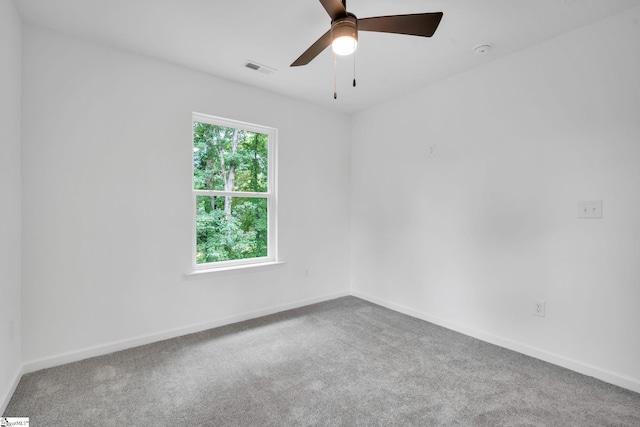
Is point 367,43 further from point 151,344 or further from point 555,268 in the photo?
point 151,344

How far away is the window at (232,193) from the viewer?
10.3 ft

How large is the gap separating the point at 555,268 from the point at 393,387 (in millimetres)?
1549

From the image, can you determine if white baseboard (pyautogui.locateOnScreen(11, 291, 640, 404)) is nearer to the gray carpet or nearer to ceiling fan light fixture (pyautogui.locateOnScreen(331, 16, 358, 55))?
the gray carpet

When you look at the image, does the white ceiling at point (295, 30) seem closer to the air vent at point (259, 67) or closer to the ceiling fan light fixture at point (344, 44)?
the air vent at point (259, 67)

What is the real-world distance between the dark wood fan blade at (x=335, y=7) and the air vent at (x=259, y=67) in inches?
53.0

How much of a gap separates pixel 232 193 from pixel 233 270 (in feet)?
2.60

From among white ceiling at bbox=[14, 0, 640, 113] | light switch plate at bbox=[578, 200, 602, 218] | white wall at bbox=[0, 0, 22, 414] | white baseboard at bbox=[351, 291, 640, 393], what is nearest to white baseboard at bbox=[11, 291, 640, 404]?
white baseboard at bbox=[351, 291, 640, 393]

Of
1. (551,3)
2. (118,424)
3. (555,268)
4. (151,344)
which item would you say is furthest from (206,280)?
(551,3)

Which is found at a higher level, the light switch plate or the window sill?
the light switch plate

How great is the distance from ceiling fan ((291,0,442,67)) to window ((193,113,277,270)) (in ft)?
6.01

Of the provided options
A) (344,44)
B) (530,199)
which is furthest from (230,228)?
(530,199)

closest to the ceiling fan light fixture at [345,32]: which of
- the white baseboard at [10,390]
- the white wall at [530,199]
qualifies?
the white wall at [530,199]

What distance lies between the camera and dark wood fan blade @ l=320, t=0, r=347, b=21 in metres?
1.60

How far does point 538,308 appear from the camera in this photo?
2525 millimetres
